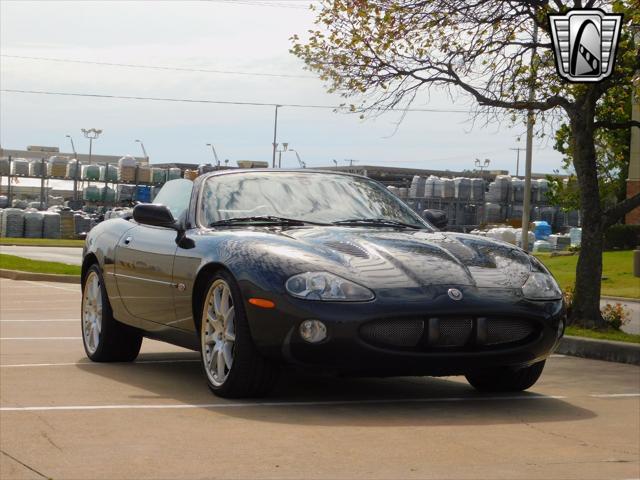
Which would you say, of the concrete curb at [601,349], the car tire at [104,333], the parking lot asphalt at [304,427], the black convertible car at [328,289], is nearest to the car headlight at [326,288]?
the black convertible car at [328,289]

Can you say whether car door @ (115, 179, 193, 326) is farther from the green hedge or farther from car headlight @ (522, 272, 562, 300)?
the green hedge

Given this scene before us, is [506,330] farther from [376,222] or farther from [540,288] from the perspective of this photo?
[376,222]

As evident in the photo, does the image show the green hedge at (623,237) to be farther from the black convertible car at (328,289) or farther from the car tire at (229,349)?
the car tire at (229,349)

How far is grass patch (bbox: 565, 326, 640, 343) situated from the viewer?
12398 mm

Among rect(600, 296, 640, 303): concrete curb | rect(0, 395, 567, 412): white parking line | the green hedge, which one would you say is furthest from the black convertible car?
the green hedge

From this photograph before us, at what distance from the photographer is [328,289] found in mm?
6941

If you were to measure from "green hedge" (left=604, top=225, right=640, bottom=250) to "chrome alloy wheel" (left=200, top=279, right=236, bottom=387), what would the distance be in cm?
3470

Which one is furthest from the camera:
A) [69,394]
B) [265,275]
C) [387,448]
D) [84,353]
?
[84,353]

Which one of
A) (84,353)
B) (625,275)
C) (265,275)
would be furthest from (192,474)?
(625,275)

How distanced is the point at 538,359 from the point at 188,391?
217cm

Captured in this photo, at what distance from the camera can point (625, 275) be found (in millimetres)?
31938

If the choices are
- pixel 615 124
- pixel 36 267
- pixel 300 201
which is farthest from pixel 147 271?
pixel 36 267

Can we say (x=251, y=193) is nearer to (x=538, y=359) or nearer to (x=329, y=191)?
(x=329, y=191)

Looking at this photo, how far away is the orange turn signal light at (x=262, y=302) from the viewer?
7.01m
